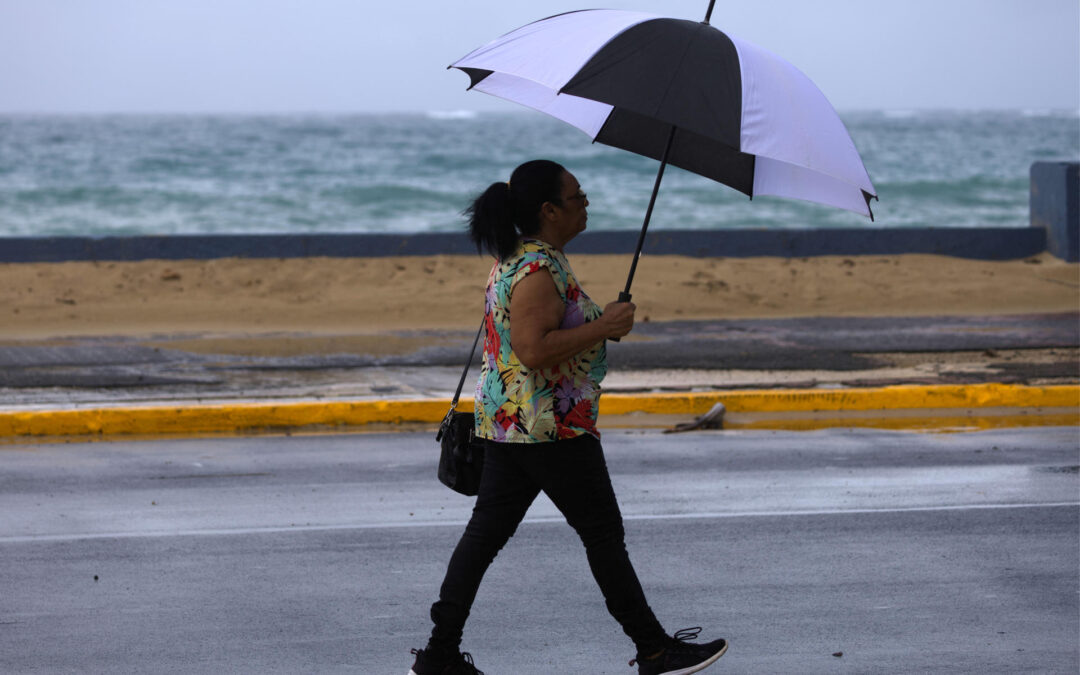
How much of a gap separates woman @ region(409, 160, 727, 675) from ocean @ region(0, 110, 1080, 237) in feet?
52.4

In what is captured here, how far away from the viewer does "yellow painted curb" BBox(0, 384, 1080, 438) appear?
8.34 meters

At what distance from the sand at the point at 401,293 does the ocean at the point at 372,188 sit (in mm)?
4696

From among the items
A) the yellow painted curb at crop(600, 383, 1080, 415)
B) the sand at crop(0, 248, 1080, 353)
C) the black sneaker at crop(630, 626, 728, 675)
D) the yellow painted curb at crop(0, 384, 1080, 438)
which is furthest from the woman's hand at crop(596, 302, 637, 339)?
the sand at crop(0, 248, 1080, 353)

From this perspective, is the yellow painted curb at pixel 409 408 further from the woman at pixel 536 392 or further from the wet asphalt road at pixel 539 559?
the woman at pixel 536 392

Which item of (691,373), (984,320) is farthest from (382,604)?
(984,320)

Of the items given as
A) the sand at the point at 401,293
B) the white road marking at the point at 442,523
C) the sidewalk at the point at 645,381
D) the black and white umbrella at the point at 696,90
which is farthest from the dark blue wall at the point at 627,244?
the black and white umbrella at the point at 696,90

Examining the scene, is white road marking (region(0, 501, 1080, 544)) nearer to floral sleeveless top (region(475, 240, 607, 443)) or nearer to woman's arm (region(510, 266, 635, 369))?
floral sleeveless top (region(475, 240, 607, 443))

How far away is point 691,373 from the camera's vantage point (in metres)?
10.2

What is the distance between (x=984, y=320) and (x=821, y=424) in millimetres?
4859

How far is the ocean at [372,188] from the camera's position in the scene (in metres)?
32.4

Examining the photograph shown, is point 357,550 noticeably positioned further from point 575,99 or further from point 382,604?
point 575,99

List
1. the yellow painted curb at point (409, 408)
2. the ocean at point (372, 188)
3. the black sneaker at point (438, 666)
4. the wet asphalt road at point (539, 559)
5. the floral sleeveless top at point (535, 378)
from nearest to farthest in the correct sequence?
1. the floral sleeveless top at point (535, 378)
2. the black sneaker at point (438, 666)
3. the wet asphalt road at point (539, 559)
4. the yellow painted curb at point (409, 408)
5. the ocean at point (372, 188)

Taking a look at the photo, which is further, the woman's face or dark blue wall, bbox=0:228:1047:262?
dark blue wall, bbox=0:228:1047:262

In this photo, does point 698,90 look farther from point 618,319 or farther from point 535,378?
point 535,378
